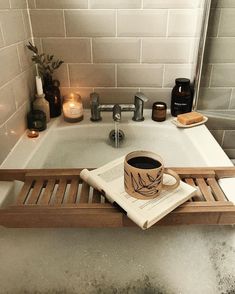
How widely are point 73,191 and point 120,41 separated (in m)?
0.67

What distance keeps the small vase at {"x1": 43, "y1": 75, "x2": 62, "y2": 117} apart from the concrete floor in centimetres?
58

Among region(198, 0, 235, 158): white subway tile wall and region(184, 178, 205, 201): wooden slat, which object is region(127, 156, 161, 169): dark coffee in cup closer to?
region(184, 178, 205, 201): wooden slat

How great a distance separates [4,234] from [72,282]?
7.1 inches

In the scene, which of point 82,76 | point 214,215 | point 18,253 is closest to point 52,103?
point 82,76

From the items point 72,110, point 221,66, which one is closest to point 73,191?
point 72,110

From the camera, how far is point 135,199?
56cm

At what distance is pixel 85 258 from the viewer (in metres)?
0.57

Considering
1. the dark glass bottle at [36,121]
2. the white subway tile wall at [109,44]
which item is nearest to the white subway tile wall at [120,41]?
the white subway tile wall at [109,44]

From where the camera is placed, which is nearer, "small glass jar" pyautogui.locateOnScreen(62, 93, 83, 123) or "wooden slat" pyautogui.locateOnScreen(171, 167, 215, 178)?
"wooden slat" pyautogui.locateOnScreen(171, 167, 215, 178)

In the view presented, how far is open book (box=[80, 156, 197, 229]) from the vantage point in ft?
1.73

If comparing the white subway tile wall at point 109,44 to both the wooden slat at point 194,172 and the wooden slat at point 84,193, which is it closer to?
the wooden slat at point 84,193

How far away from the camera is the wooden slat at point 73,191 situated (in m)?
0.60

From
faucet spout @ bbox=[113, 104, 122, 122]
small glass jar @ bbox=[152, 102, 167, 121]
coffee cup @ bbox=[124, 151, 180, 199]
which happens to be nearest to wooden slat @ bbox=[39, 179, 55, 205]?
coffee cup @ bbox=[124, 151, 180, 199]

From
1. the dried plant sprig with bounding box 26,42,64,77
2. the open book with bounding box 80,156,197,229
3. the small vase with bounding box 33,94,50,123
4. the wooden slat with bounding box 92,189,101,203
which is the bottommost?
the wooden slat with bounding box 92,189,101,203
